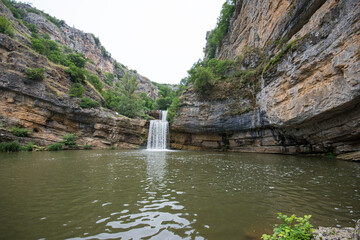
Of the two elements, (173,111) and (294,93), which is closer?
(294,93)

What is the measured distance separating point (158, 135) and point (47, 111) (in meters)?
17.6

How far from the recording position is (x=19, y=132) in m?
19.5

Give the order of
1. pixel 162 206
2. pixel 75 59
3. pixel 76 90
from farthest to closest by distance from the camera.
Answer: pixel 75 59 < pixel 76 90 < pixel 162 206

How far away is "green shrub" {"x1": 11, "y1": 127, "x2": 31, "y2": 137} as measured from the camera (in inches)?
755

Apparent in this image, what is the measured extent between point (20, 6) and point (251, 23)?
87.7 m

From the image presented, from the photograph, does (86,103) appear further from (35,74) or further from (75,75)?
(75,75)

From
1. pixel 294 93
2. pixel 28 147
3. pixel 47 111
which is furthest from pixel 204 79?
pixel 28 147

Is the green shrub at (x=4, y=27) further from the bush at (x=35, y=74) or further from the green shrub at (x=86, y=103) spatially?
the green shrub at (x=86, y=103)

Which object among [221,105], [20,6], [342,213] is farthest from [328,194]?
[20,6]

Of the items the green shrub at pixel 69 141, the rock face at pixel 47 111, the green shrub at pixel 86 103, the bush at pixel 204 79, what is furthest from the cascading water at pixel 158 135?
the green shrub at pixel 69 141

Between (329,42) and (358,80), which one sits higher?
(329,42)

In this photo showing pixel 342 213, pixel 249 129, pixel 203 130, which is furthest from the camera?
pixel 203 130

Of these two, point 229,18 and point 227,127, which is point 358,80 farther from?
point 229,18

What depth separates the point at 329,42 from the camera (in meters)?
11.2
